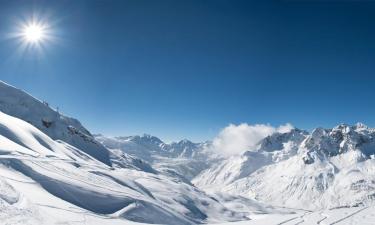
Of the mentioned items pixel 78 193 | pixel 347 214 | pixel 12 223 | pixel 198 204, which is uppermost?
pixel 198 204

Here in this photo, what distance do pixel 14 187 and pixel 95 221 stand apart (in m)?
→ 7.75

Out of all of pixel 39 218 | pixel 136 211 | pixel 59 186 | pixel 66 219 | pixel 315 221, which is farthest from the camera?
pixel 136 211

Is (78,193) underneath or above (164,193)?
underneath

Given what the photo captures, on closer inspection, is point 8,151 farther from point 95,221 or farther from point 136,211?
point 95,221

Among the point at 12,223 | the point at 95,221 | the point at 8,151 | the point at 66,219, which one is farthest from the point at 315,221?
the point at 8,151

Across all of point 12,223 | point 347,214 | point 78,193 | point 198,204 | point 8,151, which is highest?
point 198,204

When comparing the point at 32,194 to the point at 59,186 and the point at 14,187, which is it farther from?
the point at 59,186

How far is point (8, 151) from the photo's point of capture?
47219 millimetres

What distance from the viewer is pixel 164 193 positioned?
103438mm

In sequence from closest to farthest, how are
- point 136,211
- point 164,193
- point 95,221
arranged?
point 95,221 < point 136,211 < point 164,193

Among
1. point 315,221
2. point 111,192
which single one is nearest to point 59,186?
point 111,192

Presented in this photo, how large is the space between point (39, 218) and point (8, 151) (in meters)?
26.2

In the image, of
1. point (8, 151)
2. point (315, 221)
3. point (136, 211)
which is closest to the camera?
point (315, 221)

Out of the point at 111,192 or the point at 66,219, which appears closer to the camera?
the point at 66,219
